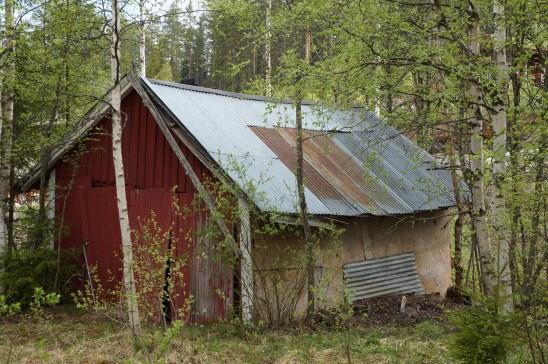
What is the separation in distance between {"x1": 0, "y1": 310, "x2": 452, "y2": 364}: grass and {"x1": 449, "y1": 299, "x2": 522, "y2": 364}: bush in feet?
4.85

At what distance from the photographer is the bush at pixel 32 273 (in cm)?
1152

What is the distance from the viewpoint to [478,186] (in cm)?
802

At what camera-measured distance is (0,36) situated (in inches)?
444

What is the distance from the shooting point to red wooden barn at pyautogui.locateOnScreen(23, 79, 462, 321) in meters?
10.3

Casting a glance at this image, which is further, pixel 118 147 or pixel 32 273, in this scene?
pixel 32 273

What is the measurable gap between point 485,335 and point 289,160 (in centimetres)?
643

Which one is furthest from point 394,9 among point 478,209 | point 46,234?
point 46,234

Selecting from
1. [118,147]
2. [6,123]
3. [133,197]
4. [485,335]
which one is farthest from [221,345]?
[6,123]

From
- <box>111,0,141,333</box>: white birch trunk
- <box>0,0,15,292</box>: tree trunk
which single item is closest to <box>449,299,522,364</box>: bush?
<box>111,0,141,333</box>: white birch trunk

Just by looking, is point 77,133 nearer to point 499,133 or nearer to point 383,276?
point 383,276

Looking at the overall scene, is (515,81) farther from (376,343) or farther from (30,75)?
A: (30,75)

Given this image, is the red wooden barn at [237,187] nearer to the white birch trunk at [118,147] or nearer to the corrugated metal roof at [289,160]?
the corrugated metal roof at [289,160]

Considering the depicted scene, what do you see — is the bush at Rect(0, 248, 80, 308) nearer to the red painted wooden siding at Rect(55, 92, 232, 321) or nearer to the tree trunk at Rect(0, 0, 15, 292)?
the tree trunk at Rect(0, 0, 15, 292)

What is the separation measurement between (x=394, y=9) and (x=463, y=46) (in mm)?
1079
